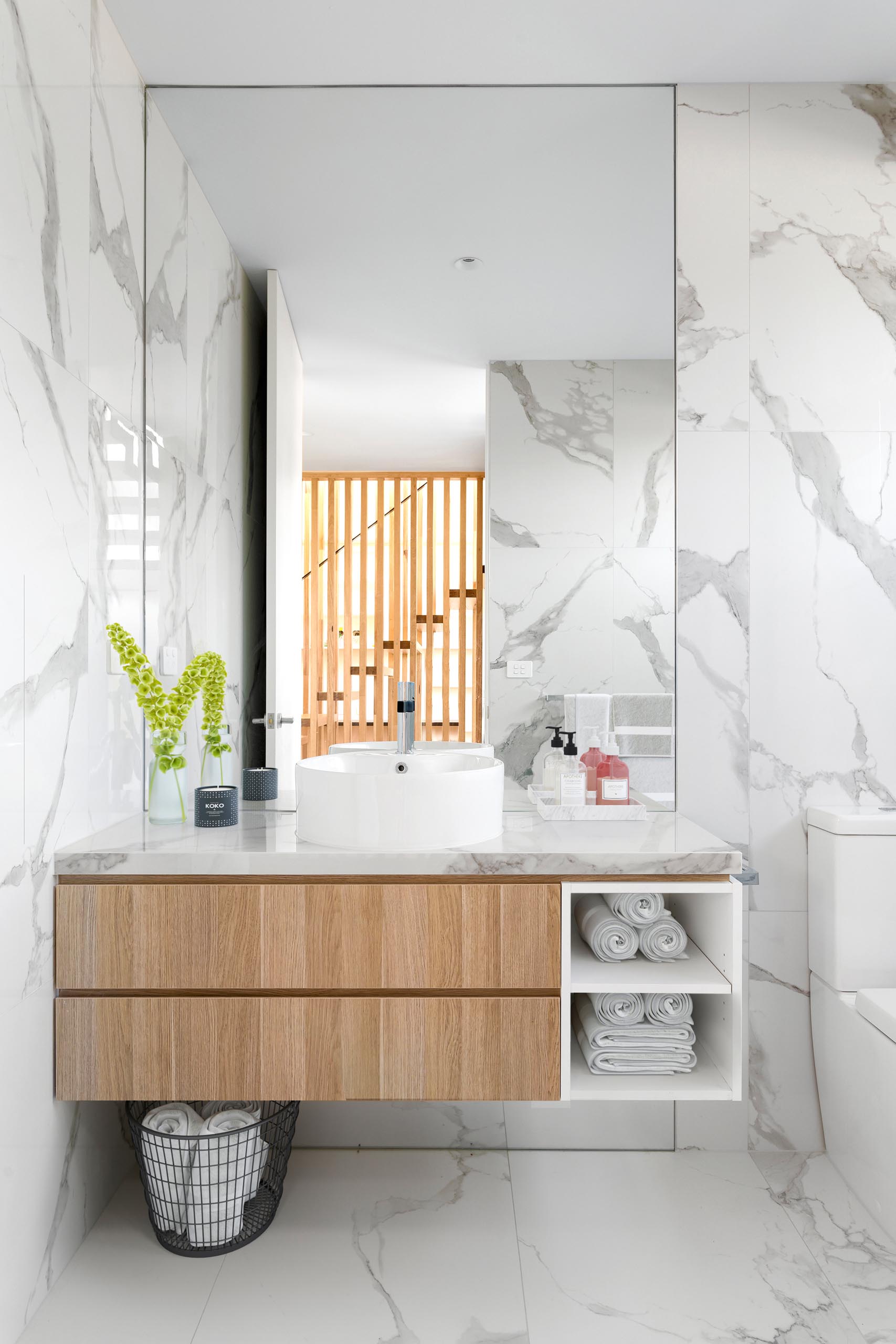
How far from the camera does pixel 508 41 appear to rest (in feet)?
6.31

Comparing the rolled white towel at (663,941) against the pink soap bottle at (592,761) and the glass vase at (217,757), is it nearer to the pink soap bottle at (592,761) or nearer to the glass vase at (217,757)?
the pink soap bottle at (592,761)

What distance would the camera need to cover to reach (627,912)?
1749 millimetres

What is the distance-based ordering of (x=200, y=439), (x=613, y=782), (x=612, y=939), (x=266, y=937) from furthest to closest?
(x=200, y=439) < (x=613, y=782) < (x=612, y=939) < (x=266, y=937)

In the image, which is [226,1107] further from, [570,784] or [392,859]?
[570,784]

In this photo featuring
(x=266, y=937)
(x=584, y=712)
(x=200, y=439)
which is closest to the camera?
(x=266, y=937)

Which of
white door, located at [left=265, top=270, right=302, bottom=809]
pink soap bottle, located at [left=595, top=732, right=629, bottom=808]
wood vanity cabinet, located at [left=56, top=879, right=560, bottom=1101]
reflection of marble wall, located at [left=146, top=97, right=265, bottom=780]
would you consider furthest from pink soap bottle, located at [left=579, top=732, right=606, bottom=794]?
reflection of marble wall, located at [left=146, top=97, right=265, bottom=780]

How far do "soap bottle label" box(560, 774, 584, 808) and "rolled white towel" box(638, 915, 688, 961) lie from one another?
0.31 meters

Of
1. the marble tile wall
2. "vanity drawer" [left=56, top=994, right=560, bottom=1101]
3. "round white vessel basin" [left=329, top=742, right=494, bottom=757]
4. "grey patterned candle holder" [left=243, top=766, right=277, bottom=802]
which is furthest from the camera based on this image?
"grey patterned candle holder" [left=243, top=766, right=277, bottom=802]

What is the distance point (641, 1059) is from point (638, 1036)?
0.04 metres

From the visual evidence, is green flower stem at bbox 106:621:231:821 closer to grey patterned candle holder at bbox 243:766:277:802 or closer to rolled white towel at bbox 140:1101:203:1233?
grey patterned candle holder at bbox 243:766:277:802

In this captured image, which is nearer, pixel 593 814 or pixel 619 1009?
pixel 619 1009

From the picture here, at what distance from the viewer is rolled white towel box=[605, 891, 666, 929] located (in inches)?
68.5

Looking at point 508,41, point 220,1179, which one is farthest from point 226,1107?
point 508,41

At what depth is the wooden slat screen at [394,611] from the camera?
206 centimetres
